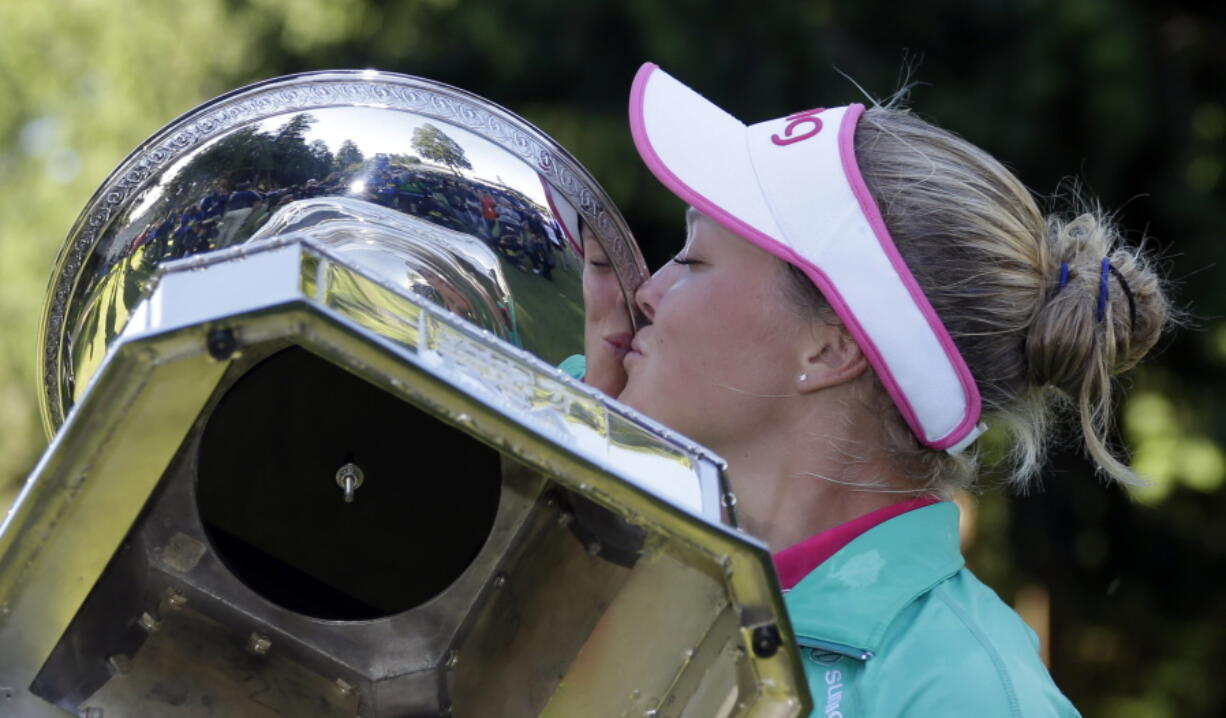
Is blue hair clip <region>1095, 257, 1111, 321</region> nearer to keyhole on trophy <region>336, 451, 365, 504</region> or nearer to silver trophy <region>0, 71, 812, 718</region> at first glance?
silver trophy <region>0, 71, 812, 718</region>

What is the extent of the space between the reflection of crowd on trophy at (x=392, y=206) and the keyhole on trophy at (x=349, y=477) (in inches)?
14.9

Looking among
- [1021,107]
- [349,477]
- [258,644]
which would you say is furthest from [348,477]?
[1021,107]

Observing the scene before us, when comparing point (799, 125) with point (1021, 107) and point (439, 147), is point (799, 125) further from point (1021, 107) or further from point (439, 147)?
point (1021, 107)

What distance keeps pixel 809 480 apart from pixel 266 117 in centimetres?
75

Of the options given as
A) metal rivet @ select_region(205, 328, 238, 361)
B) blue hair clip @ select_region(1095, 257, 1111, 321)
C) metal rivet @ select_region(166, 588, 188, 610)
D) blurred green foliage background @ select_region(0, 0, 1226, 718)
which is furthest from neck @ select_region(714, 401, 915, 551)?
blurred green foliage background @ select_region(0, 0, 1226, 718)

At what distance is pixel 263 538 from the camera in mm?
1304

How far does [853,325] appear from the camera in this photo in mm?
1700

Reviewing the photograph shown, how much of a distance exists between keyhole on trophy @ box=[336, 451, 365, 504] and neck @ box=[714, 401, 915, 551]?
0.59 m

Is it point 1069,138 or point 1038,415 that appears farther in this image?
point 1069,138

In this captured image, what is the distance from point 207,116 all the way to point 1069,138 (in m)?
3.33

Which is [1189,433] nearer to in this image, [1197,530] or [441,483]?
[1197,530]

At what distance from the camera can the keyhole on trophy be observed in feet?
4.20

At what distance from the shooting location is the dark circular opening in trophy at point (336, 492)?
126 centimetres

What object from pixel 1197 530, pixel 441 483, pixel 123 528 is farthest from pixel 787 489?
pixel 1197 530
